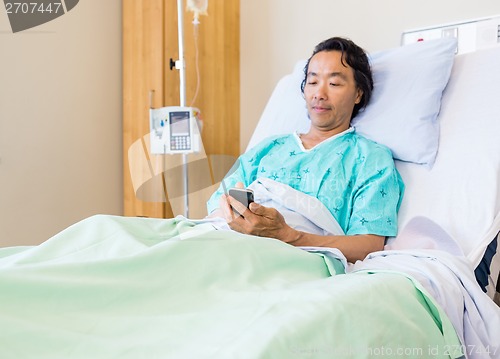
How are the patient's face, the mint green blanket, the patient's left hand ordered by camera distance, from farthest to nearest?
the patient's face → the patient's left hand → the mint green blanket

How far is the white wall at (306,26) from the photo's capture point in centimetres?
224

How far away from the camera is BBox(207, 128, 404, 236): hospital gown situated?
1.37m

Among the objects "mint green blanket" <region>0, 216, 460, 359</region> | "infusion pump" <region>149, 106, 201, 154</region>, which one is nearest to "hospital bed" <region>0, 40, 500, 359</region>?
"mint green blanket" <region>0, 216, 460, 359</region>

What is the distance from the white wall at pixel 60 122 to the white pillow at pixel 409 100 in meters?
1.40

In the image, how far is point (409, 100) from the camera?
63.0 inches

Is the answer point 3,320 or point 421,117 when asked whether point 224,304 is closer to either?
point 3,320

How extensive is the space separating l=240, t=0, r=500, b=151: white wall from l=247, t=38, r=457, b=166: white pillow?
64 cm

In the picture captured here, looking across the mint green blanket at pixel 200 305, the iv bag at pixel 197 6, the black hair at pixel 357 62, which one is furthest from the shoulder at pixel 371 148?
the iv bag at pixel 197 6

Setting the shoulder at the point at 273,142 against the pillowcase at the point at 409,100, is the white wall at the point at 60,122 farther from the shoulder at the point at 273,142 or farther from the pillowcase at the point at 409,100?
the pillowcase at the point at 409,100

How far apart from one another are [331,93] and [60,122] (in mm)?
1570

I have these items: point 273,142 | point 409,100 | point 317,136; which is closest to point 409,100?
point 409,100

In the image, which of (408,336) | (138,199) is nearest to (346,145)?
(408,336)

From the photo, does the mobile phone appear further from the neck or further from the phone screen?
the neck

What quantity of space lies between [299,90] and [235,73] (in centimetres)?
124
